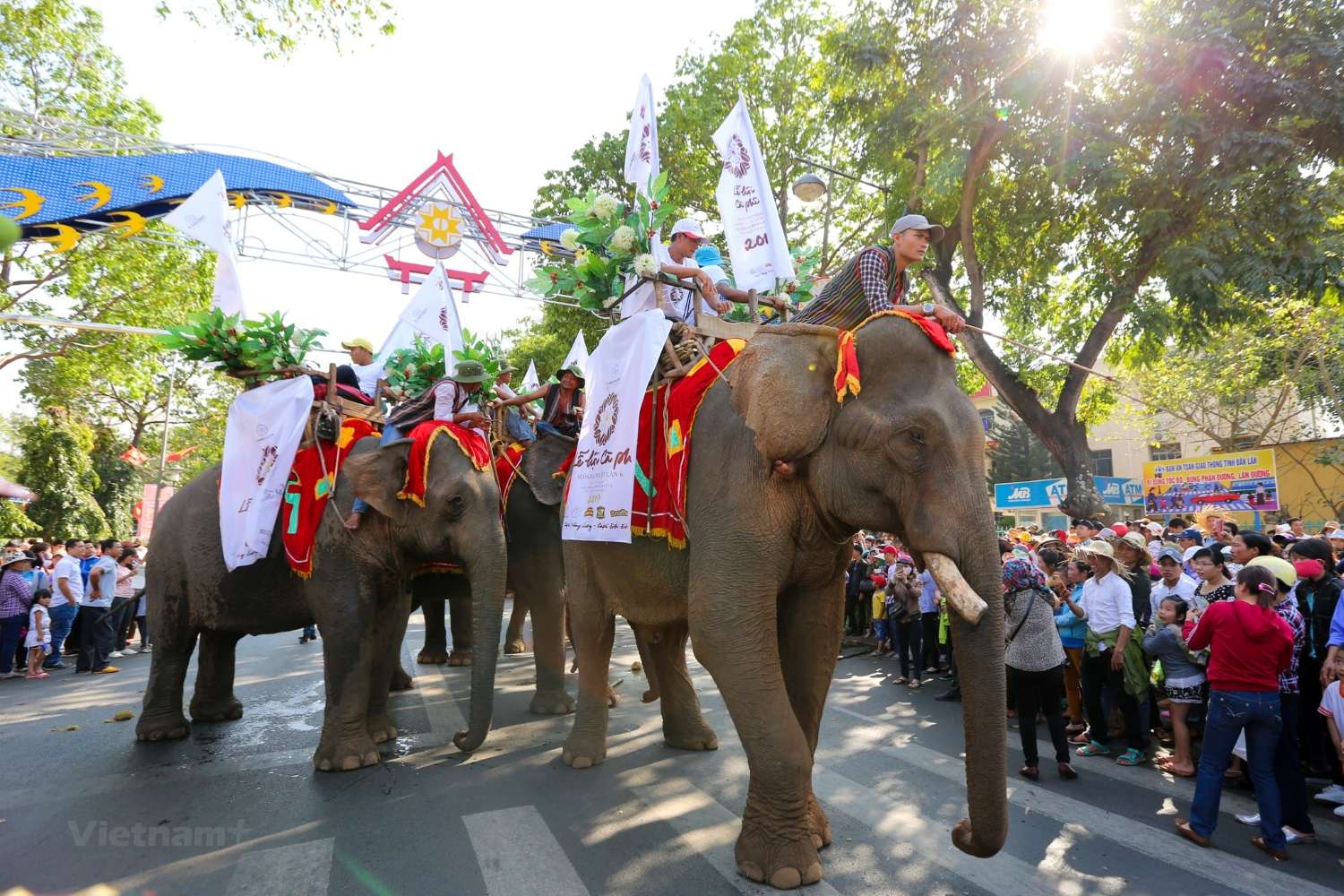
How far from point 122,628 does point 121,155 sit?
955 centimetres

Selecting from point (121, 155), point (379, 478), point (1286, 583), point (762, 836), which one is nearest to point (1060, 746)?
point (1286, 583)

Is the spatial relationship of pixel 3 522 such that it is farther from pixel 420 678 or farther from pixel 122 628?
pixel 420 678

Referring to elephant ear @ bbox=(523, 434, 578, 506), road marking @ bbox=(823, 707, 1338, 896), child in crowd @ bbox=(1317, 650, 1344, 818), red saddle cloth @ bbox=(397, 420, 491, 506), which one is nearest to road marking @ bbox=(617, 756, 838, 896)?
road marking @ bbox=(823, 707, 1338, 896)

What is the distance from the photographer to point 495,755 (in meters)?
6.10

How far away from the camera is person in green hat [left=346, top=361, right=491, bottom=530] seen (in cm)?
704

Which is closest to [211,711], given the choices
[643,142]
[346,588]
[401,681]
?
[401,681]

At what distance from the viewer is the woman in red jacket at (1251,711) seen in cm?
466

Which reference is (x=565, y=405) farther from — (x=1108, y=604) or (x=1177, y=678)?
(x=1177, y=678)

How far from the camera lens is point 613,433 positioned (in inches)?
204

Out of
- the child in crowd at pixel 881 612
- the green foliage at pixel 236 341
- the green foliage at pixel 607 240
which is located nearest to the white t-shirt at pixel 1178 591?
the child in crowd at pixel 881 612

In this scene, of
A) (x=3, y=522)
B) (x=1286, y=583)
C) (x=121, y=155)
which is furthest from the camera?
(x=3, y=522)

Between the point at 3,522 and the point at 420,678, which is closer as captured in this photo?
the point at 420,678

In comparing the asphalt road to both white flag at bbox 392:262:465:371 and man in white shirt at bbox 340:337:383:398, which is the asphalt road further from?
white flag at bbox 392:262:465:371

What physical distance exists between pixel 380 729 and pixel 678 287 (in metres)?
4.50
